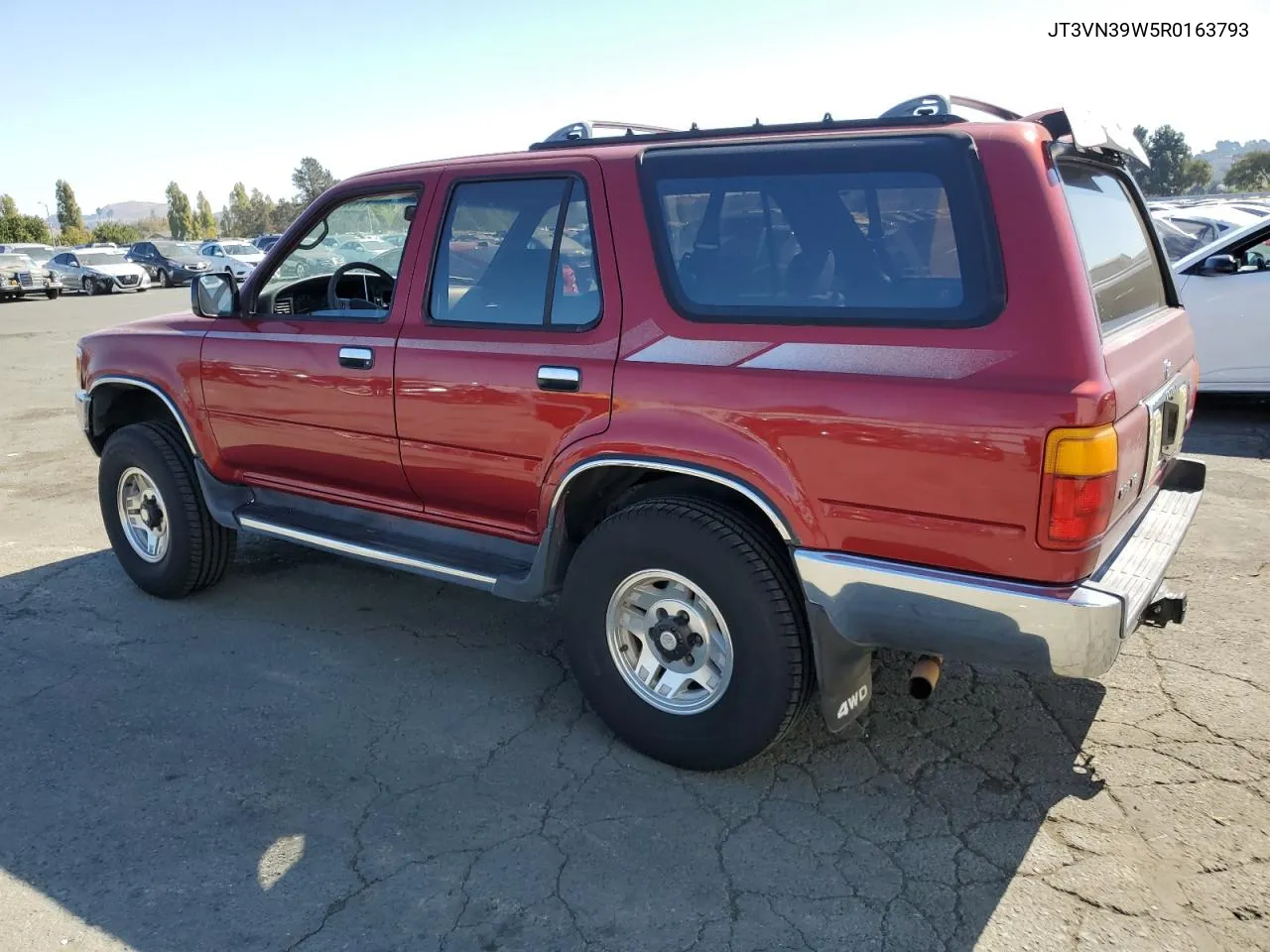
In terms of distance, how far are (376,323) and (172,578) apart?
1.84m

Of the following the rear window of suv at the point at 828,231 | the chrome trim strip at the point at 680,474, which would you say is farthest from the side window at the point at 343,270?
the rear window of suv at the point at 828,231

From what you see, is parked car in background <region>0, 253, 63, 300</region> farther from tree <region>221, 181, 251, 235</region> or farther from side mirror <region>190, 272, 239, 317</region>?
tree <region>221, 181, 251, 235</region>

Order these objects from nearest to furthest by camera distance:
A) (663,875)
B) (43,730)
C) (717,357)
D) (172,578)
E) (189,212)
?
(663,875)
(717,357)
(43,730)
(172,578)
(189,212)

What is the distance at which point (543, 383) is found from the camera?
11.1 ft

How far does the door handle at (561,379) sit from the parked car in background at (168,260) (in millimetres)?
32631

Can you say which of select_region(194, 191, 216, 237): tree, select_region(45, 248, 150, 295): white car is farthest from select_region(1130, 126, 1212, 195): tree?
select_region(194, 191, 216, 237): tree

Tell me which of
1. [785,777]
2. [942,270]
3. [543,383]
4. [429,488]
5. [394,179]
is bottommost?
[785,777]

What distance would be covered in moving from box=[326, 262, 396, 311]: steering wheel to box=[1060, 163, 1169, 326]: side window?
102 inches

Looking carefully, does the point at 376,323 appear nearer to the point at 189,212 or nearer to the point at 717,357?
the point at 717,357

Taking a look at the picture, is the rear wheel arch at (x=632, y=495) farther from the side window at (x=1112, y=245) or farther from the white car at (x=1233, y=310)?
the white car at (x=1233, y=310)

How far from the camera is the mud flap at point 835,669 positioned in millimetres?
2914

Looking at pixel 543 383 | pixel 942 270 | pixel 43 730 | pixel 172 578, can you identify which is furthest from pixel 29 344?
pixel 942 270

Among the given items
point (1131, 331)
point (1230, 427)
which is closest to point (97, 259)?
point (1230, 427)

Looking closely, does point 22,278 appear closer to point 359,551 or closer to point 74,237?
point 359,551
